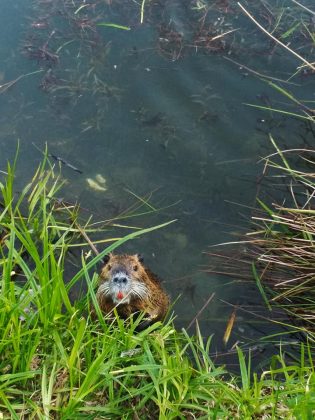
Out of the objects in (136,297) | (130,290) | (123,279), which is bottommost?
(136,297)

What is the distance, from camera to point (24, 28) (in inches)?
263

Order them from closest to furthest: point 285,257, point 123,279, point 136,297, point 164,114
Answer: point 123,279 < point 285,257 < point 136,297 < point 164,114

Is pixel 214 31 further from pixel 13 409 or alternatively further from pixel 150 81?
pixel 13 409

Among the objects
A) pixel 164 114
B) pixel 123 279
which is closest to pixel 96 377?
pixel 123 279

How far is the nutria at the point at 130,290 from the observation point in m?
4.34

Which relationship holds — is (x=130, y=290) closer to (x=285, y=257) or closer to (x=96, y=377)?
(x=285, y=257)

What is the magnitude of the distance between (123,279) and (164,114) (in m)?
2.09

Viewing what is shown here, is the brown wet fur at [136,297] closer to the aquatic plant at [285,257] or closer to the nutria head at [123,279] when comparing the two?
the nutria head at [123,279]

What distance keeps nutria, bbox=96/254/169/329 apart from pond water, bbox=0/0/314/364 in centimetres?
17

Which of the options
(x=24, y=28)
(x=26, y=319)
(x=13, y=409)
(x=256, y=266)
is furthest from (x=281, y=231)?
(x=24, y=28)

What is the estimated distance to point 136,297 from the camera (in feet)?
15.2

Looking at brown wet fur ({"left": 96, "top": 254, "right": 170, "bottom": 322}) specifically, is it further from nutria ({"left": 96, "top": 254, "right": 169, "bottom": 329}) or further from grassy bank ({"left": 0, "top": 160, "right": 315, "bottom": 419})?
grassy bank ({"left": 0, "top": 160, "right": 315, "bottom": 419})

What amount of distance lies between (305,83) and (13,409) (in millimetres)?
4111

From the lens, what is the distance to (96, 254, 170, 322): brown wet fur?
14.7 feet
